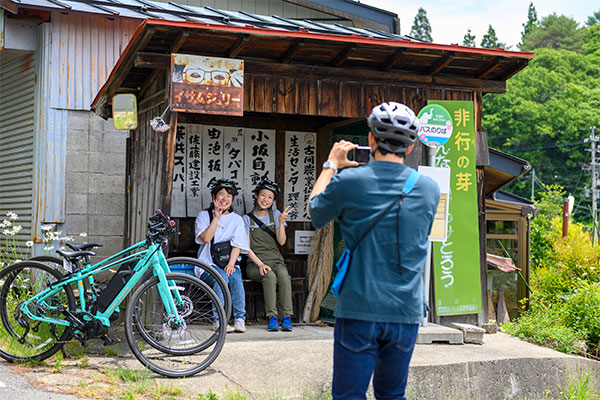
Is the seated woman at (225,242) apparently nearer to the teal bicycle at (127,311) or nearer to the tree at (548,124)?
the teal bicycle at (127,311)

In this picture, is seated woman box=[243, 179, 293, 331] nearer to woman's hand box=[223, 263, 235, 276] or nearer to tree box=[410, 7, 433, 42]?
woman's hand box=[223, 263, 235, 276]

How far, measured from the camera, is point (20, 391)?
5305mm

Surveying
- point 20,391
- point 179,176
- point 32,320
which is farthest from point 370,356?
point 179,176

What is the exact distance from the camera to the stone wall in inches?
395

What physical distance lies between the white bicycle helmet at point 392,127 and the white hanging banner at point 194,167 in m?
5.96

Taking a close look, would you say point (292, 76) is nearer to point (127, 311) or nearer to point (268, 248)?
point (268, 248)

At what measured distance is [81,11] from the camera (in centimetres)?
976

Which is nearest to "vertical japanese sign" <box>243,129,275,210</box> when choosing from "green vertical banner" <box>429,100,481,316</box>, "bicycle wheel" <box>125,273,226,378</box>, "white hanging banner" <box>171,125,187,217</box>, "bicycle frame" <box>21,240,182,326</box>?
"white hanging banner" <box>171,125,187,217</box>

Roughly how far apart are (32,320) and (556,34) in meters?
78.2

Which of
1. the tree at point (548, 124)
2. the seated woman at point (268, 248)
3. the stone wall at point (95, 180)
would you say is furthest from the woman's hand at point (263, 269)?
the tree at point (548, 124)

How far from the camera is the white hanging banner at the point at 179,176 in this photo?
9.08 meters

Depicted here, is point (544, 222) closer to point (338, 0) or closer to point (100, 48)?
point (338, 0)

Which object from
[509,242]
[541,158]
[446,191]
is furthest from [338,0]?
[541,158]

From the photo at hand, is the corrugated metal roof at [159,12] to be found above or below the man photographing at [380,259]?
above
